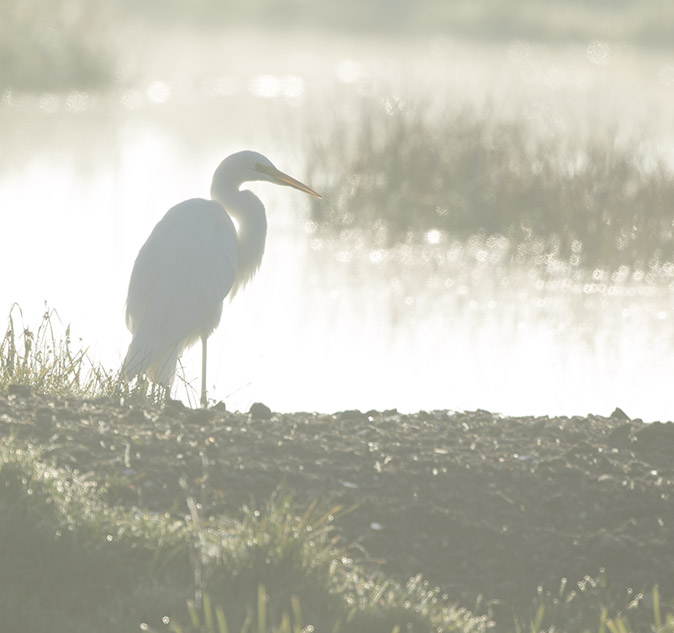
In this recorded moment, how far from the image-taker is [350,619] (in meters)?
3.58

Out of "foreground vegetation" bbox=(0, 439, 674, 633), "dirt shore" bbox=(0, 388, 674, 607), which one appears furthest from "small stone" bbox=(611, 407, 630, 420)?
"foreground vegetation" bbox=(0, 439, 674, 633)

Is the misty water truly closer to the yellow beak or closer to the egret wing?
the egret wing

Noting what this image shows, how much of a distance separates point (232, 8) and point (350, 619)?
35788 millimetres

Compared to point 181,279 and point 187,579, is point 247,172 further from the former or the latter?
point 187,579

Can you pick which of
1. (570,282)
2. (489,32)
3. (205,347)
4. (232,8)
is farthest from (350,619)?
(232,8)

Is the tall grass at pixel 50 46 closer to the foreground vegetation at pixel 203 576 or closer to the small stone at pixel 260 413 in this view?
the small stone at pixel 260 413

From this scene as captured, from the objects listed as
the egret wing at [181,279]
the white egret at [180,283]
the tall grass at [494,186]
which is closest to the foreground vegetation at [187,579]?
the white egret at [180,283]

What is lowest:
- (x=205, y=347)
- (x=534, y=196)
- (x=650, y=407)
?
(x=650, y=407)

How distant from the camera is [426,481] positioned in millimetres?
4570

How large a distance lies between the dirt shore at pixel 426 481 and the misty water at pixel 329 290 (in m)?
1.37

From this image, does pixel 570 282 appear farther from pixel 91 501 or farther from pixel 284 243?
pixel 91 501

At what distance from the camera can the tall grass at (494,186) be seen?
40.3 ft

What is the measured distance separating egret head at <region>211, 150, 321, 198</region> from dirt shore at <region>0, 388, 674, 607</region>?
8.46ft

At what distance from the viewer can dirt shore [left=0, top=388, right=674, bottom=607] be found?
4180 mm
